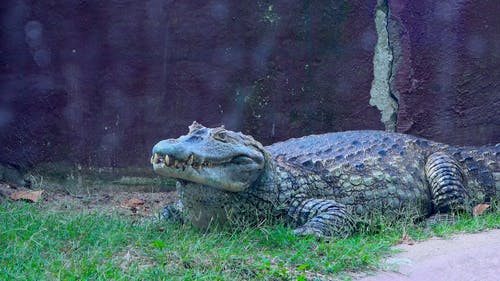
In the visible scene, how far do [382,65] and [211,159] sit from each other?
7.22 ft

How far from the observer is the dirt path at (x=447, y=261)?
11.5ft

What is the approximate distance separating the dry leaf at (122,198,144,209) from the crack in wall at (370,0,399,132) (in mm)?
2103

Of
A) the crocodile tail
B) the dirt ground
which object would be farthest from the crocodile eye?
the crocodile tail

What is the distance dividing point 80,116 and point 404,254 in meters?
3.30

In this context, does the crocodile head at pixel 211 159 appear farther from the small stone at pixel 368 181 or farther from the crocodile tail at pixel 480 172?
the crocodile tail at pixel 480 172

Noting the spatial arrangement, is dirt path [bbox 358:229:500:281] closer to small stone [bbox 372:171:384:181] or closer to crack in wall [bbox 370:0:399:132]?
small stone [bbox 372:171:384:181]

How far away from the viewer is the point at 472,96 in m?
6.04

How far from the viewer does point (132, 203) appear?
576 centimetres

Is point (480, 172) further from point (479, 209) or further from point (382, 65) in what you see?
point (382, 65)

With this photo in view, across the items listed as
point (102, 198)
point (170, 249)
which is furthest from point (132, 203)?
point (170, 249)

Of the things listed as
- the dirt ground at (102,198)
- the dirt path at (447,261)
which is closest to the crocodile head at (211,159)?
the dirt ground at (102,198)

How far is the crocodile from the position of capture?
14.9 feet

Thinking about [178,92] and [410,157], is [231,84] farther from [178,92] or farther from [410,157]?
[410,157]

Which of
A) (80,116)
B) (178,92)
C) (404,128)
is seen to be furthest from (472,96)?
(80,116)
